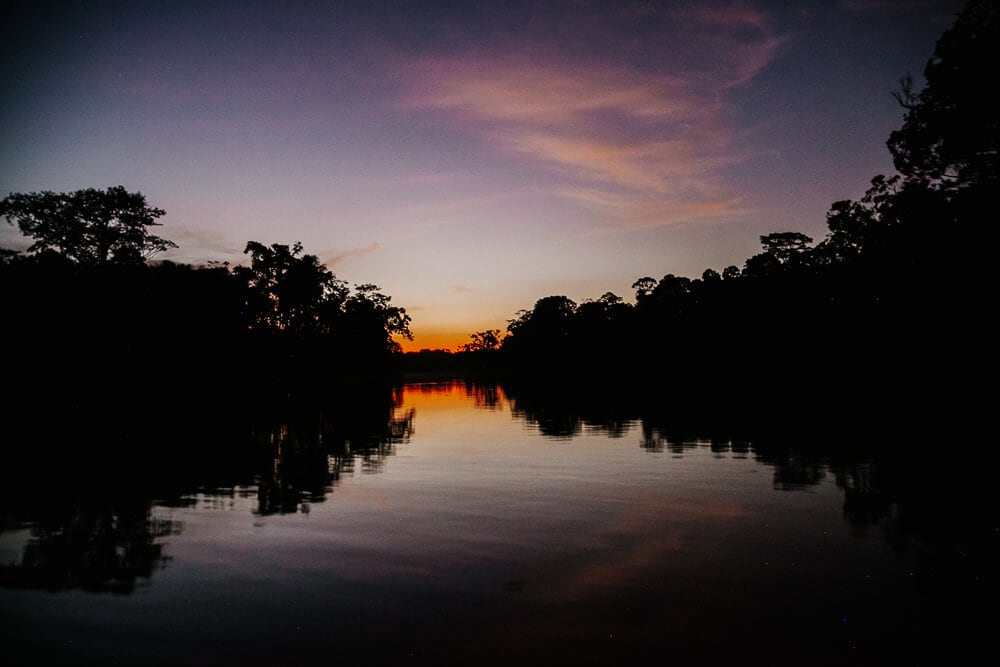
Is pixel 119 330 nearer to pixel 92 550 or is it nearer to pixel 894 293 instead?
pixel 92 550

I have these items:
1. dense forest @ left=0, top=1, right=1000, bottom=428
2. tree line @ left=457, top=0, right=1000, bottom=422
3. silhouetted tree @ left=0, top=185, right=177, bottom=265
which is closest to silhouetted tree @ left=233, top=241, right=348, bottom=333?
dense forest @ left=0, top=1, right=1000, bottom=428

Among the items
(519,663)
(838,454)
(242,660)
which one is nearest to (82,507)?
(242,660)

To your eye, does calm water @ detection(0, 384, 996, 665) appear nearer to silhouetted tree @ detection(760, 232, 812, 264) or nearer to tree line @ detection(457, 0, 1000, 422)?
tree line @ detection(457, 0, 1000, 422)

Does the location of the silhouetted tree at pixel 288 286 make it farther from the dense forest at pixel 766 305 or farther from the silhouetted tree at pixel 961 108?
the silhouetted tree at pixel 961 108

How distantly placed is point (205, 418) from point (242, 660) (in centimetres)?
3002

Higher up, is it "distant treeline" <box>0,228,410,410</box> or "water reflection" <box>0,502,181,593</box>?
"distant treeline" <box>0,228,410,410</box>

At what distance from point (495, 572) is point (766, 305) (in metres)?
63.2

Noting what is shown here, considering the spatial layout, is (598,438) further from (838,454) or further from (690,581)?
(690,581)

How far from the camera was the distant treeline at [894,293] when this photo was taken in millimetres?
26078

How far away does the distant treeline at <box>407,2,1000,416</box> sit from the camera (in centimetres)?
2608

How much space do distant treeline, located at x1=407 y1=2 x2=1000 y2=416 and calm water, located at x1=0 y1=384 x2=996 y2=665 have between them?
19910mm

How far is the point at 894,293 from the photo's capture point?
37.4 metres

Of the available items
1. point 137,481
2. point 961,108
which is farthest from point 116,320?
point 961,108

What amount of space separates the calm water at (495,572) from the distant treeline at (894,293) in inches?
784
